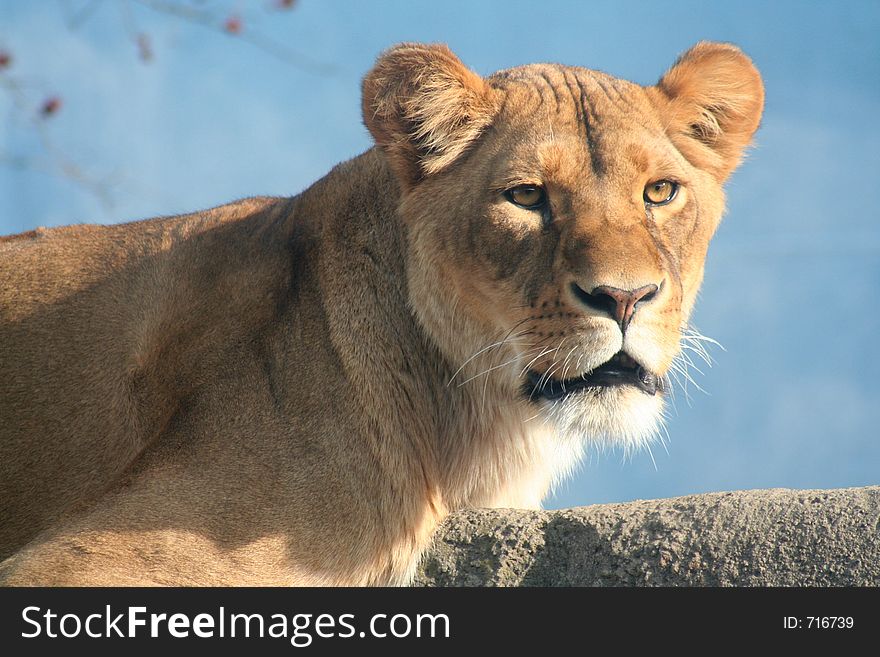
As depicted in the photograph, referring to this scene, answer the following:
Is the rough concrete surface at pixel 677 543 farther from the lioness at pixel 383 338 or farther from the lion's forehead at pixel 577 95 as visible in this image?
the lion's forehead at pixel 577 95

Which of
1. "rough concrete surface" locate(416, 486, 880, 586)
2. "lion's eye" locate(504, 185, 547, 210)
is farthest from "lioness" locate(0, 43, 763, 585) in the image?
"rough concrete surface" locate(416, 486, 880, 586)

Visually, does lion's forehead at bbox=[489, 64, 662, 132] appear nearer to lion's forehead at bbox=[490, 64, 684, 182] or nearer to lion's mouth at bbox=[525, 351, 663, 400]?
lion's forehead at bbox=[490, 64, 684, 182]

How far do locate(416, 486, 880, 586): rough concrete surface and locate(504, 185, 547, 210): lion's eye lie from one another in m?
1.22

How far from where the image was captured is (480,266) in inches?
185

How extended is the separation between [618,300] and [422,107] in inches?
47.2

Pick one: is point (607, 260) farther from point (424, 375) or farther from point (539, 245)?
point (424, 375)

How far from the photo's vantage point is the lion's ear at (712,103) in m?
5.21

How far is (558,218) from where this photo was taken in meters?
4.56

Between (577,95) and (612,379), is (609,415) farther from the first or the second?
(577,95)

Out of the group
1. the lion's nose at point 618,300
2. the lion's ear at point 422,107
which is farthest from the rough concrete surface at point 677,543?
the lion's ear at point 422,107

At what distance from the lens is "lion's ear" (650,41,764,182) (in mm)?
5215

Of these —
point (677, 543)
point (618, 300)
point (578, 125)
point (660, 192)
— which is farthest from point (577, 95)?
point (677, 543)

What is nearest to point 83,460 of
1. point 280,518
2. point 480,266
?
point 280,518
